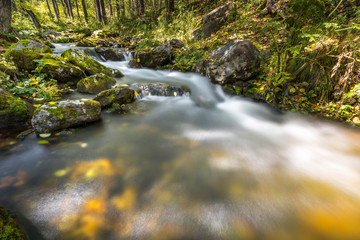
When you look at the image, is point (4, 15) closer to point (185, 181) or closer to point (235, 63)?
point (235, 63)

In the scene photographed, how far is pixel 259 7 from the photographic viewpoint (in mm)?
7797

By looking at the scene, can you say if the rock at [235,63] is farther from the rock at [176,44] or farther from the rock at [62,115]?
the rock at [62,115]

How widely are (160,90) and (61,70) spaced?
2.85 m

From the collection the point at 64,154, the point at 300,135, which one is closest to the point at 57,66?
the point at 64,154

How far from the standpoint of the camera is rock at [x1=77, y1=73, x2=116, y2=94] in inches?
169

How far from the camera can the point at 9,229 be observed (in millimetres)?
1168

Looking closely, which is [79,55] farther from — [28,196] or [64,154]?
[28,196]

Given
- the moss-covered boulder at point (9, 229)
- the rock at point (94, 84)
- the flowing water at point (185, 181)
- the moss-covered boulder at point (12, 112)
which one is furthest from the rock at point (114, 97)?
the moss-covered boulder at point (9, 229)

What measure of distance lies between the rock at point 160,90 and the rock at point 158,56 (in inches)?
107

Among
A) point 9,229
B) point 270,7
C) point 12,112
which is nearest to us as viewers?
point 9,229

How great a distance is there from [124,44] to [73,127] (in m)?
10.2

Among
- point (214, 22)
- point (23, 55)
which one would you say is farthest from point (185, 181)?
point (214, 22)

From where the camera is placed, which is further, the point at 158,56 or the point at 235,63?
the point at 158,56

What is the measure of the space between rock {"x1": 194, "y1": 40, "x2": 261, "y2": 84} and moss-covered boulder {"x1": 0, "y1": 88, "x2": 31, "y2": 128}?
4.77 meters
